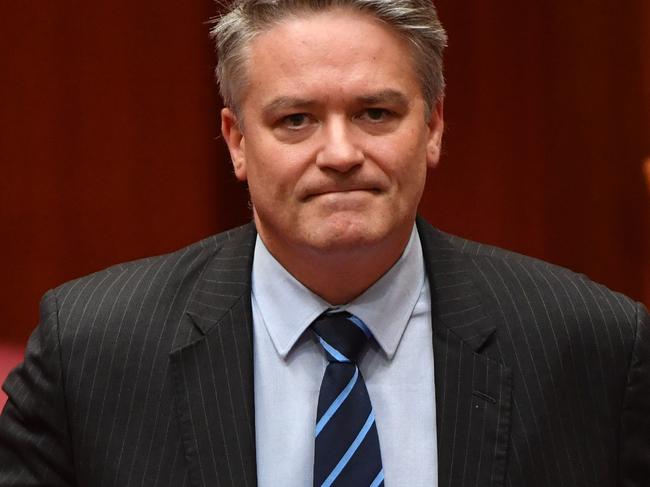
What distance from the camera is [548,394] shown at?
1401mm

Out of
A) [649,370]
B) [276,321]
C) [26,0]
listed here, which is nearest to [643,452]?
[649,370]

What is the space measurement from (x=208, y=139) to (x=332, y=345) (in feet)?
2.23

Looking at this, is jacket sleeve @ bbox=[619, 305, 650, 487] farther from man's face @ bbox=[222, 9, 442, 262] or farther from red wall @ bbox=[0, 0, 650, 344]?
red wall @ bbox=[0, 0, 650, 344]

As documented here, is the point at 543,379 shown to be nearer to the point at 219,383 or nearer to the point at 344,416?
the point at 344,416

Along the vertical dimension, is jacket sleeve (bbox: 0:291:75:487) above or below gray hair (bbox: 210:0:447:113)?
below

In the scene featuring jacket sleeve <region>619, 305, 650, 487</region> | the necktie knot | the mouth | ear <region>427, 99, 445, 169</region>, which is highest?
ear <region>427, 99, 445, 169</region>

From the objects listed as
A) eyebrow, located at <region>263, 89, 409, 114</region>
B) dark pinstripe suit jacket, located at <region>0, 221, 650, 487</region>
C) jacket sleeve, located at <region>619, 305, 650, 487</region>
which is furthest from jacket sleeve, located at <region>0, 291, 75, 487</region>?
jacket sleeve, located at <region>619, 305, 650, 487</region>

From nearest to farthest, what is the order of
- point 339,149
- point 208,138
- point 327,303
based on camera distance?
point 339,149
point 327,303
point 208,138

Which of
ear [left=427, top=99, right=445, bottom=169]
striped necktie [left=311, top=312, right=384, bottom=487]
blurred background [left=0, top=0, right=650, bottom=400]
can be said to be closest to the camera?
striped necktie [left=311, top=312, right=384, bottom=487]

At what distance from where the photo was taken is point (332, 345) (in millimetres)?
1422

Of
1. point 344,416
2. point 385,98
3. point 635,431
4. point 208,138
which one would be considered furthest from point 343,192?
point 208,138

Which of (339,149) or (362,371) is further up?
(339,149)

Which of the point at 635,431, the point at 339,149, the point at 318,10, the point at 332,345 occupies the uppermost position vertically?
the point at 318,10

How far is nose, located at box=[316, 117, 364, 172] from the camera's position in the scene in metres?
1.35
